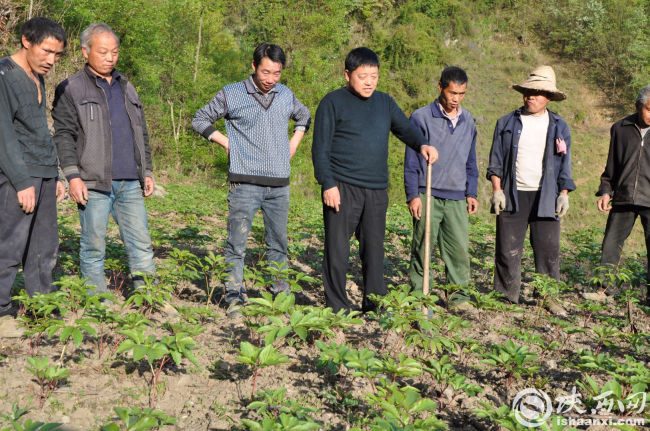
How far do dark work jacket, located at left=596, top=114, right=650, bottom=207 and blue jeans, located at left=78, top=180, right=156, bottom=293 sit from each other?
14.2 ft

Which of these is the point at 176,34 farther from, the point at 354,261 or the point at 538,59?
the point at 538,59

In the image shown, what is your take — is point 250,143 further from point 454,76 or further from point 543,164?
point 543,164

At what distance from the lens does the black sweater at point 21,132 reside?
3.17 metres

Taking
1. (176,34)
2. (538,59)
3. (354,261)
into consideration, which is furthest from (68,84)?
(538,59)

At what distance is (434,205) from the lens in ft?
14.1

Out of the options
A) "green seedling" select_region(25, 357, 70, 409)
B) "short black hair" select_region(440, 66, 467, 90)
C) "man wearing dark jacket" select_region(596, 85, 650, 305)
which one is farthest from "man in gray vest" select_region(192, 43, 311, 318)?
"man wearing dark jacket" select_region(596, 85, 650, 305)

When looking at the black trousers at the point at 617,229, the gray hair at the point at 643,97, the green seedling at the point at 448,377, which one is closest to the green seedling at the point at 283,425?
the green seedling at the point at 448,377

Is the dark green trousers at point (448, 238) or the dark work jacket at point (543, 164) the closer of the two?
the dark green trousers at point (448, 238)

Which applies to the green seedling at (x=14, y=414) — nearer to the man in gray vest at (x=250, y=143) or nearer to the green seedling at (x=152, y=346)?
the green seedling at (x=152, y=346)

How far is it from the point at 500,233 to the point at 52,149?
3.74 meters

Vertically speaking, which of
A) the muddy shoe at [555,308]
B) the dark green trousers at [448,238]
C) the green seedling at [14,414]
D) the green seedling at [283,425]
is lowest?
the muddy shoe at [555,308]

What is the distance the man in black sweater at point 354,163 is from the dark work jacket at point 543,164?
122cm

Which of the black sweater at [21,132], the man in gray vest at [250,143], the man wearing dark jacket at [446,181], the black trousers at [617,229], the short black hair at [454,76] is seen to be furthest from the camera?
the black trousers at [617,229]

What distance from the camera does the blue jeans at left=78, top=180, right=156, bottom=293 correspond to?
365 cm
